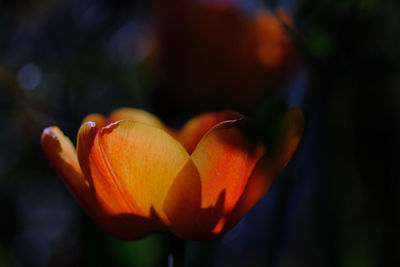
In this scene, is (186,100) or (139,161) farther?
(186,100)

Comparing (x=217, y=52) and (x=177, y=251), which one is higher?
(x=217, y=52)

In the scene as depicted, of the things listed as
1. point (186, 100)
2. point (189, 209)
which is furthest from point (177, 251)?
point (186, 100)

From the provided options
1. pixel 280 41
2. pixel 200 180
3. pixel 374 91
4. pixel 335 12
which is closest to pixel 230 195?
pixel 200 180

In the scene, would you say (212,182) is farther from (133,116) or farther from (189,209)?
(133,116)

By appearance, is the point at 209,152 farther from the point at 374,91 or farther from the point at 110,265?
the point at 374,91

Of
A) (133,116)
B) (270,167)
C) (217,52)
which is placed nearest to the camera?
(270,167)
